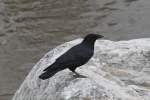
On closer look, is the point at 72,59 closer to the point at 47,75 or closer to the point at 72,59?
the point at 72,59

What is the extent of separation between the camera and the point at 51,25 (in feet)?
47.6

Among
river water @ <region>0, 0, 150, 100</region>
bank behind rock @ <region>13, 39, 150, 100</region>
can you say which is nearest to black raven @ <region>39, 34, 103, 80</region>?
bank behind rock @ <region>13, 39, 150, 100</region>

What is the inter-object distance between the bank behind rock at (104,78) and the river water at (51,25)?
3725 mm

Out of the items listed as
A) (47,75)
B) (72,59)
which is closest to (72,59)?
(72,59)

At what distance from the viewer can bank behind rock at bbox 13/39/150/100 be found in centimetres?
648

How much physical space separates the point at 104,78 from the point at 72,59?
474 mm

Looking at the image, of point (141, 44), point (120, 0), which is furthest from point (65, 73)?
point (120, 0)

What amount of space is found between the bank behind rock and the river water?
12.2 feet

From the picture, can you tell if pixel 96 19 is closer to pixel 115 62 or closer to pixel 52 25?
pixel 52 25

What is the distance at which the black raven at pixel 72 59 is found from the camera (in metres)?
6.67

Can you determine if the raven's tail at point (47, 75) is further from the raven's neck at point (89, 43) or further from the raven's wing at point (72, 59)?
the raven's neck at point (89, 43)

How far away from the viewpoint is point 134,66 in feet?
24.4

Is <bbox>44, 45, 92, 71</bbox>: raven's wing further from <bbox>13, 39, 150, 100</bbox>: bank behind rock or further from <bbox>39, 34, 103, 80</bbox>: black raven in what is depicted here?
<bbox>13, 39, 150, 100</bbox>: bank behind rock

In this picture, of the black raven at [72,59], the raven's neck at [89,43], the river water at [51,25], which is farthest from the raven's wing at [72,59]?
the river water at [51,25]
